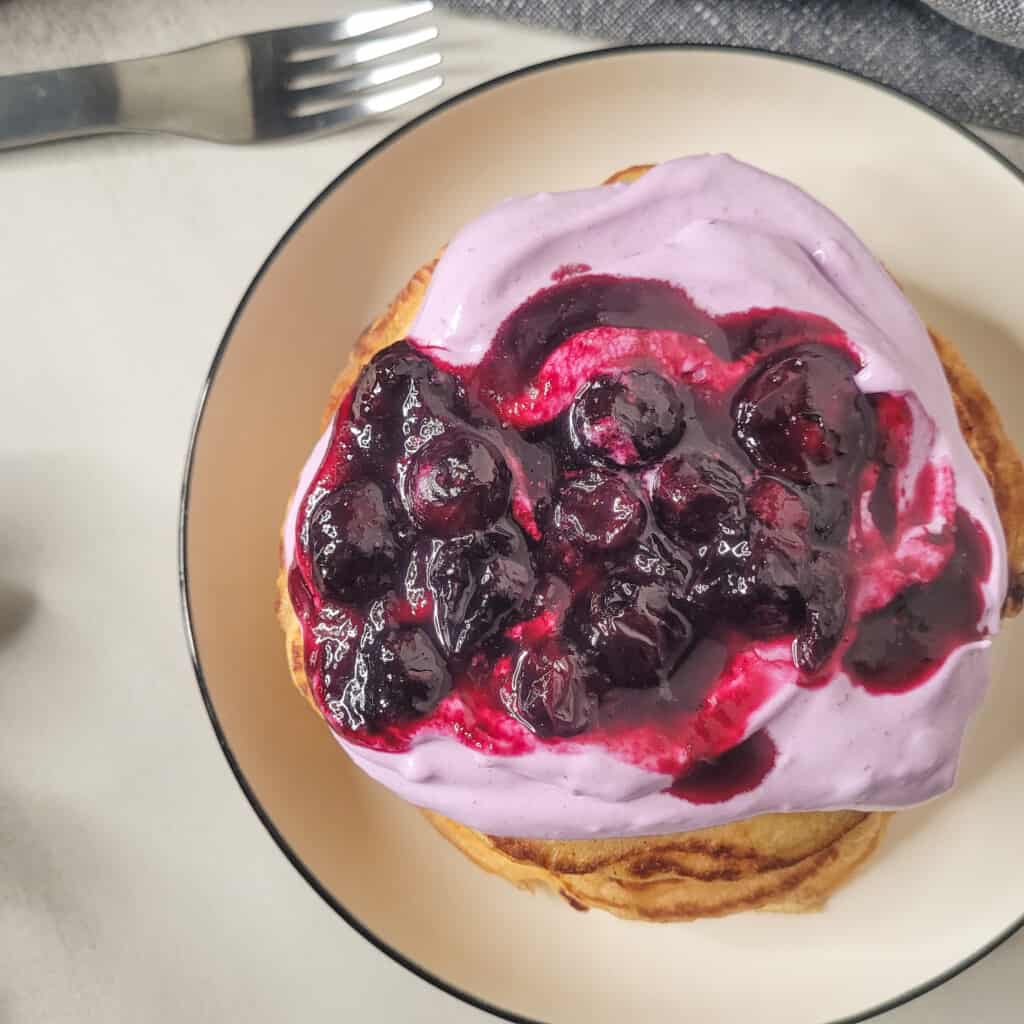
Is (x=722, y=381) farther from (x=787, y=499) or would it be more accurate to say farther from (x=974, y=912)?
(x=974, y=912)

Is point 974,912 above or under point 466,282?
under

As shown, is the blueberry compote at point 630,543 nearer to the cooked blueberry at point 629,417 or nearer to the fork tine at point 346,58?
the cooked blueberry at point 629,417

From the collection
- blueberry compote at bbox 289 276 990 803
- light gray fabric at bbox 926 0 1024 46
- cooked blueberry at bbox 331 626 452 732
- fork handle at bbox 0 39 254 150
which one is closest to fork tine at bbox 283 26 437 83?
fork handle at bbox 0 39 254 150

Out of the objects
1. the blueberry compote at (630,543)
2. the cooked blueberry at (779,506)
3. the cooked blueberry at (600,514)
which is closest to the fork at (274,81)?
the blueberry compote at (630,543)

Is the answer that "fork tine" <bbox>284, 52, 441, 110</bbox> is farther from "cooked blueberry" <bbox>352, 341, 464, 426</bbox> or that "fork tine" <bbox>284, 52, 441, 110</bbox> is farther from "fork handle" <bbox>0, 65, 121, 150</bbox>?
"cooked blueberry" <bbox>352, 341, 464, 426</bbox>

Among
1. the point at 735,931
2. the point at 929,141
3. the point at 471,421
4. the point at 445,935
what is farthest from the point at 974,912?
the point at 929,141

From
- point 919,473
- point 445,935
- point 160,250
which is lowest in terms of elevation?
point 445,935
